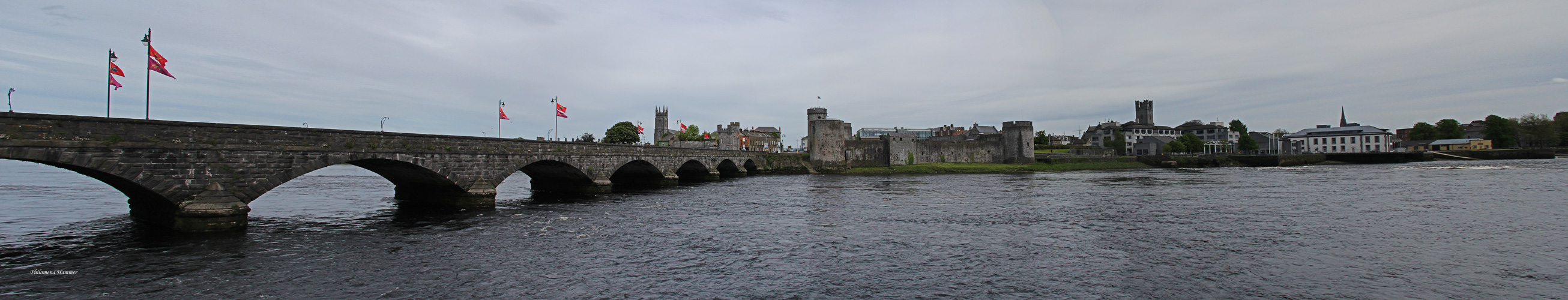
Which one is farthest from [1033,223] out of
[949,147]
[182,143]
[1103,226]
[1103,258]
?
[949,147]

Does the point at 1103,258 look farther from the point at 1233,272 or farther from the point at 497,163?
the point at 497,163

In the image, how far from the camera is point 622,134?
297 feet

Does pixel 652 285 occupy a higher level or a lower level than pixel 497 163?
lower

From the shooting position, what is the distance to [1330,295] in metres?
8.94

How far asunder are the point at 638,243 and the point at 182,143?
31.8ft

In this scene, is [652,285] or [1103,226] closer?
[652,285]

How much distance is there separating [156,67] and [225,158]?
3.16 meters

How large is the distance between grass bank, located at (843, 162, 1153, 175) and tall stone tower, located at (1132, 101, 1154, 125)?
67777mm

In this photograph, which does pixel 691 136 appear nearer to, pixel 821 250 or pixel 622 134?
pixel 622 134

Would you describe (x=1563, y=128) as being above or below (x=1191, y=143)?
above

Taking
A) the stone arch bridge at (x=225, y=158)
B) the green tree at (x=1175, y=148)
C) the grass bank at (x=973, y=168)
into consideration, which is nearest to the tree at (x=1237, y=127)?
the green tree at (x=1175, y=148)

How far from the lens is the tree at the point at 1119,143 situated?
96.8 metres

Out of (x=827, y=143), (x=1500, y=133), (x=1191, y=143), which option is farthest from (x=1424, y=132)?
(x=827, y=143)

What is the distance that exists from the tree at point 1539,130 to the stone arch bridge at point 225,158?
124m
